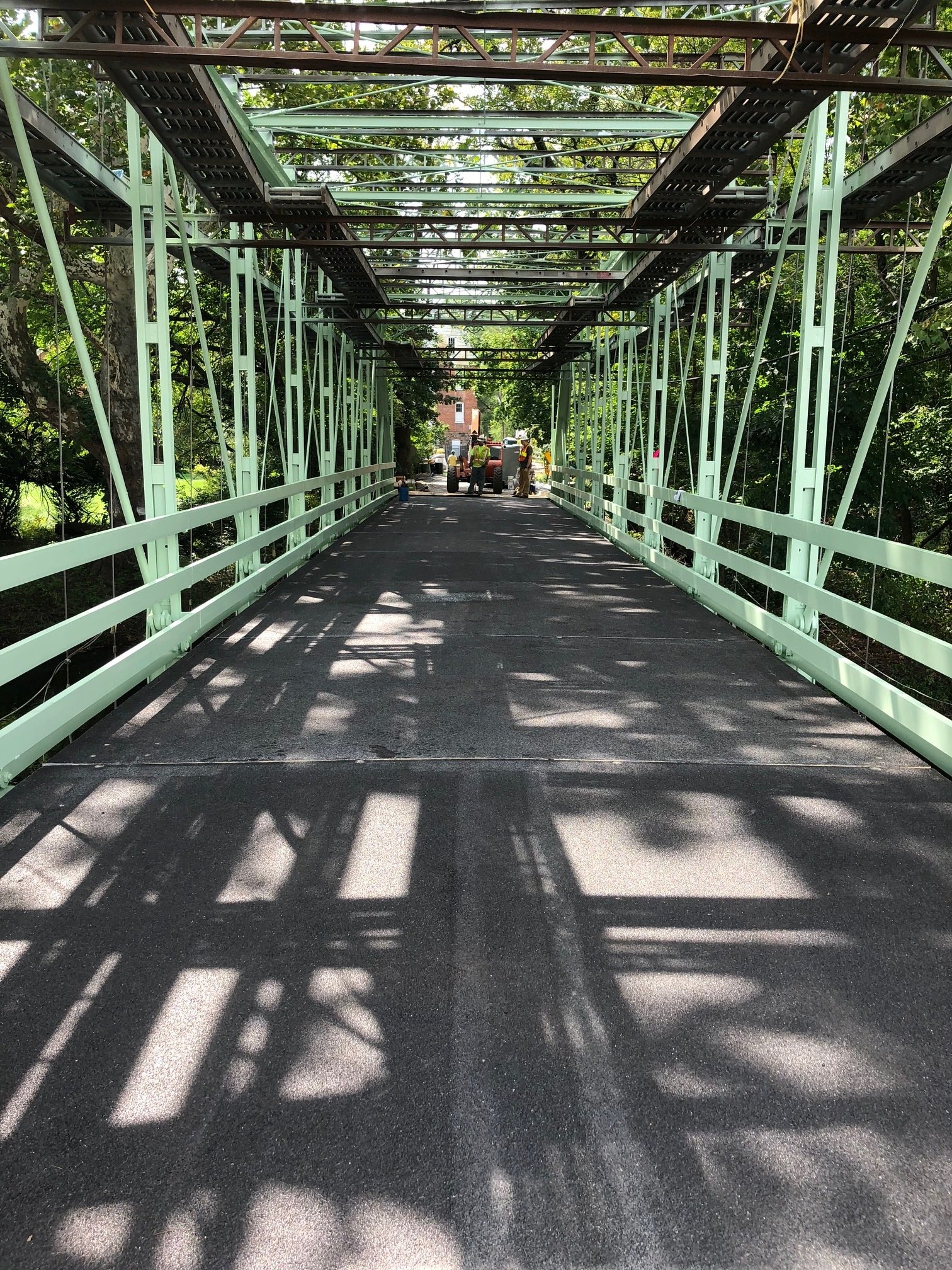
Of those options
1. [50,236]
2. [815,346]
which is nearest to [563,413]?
[815,346]

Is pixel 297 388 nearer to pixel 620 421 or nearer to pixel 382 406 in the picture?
pixel 620 421

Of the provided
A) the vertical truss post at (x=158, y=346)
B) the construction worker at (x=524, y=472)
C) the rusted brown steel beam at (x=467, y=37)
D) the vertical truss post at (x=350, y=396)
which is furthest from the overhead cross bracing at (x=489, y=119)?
the construction worker at (x=524, y=472)

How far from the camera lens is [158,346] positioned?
9836 mm

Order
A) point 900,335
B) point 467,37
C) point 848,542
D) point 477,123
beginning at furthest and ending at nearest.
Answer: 1. point 477,123
2. point 900,335
3. point 848,542
4. point 467,37

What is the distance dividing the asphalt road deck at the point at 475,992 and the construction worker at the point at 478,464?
115 ft

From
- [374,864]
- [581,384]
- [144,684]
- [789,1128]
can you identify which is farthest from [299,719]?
[581,384]

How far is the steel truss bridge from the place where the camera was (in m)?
3.11

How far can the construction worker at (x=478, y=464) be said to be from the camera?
140 feet

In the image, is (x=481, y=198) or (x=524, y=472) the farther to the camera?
(x=524, y=472)

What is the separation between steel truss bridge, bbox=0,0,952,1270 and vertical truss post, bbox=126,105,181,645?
56 millimetres

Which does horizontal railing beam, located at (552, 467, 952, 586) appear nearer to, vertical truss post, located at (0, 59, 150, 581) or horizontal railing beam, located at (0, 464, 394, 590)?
horizontal railing beam, located at (0, 464, 394, 590)

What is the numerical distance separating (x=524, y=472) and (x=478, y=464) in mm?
2222

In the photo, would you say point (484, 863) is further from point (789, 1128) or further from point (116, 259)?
point (116, 259)

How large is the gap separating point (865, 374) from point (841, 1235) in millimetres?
17449
